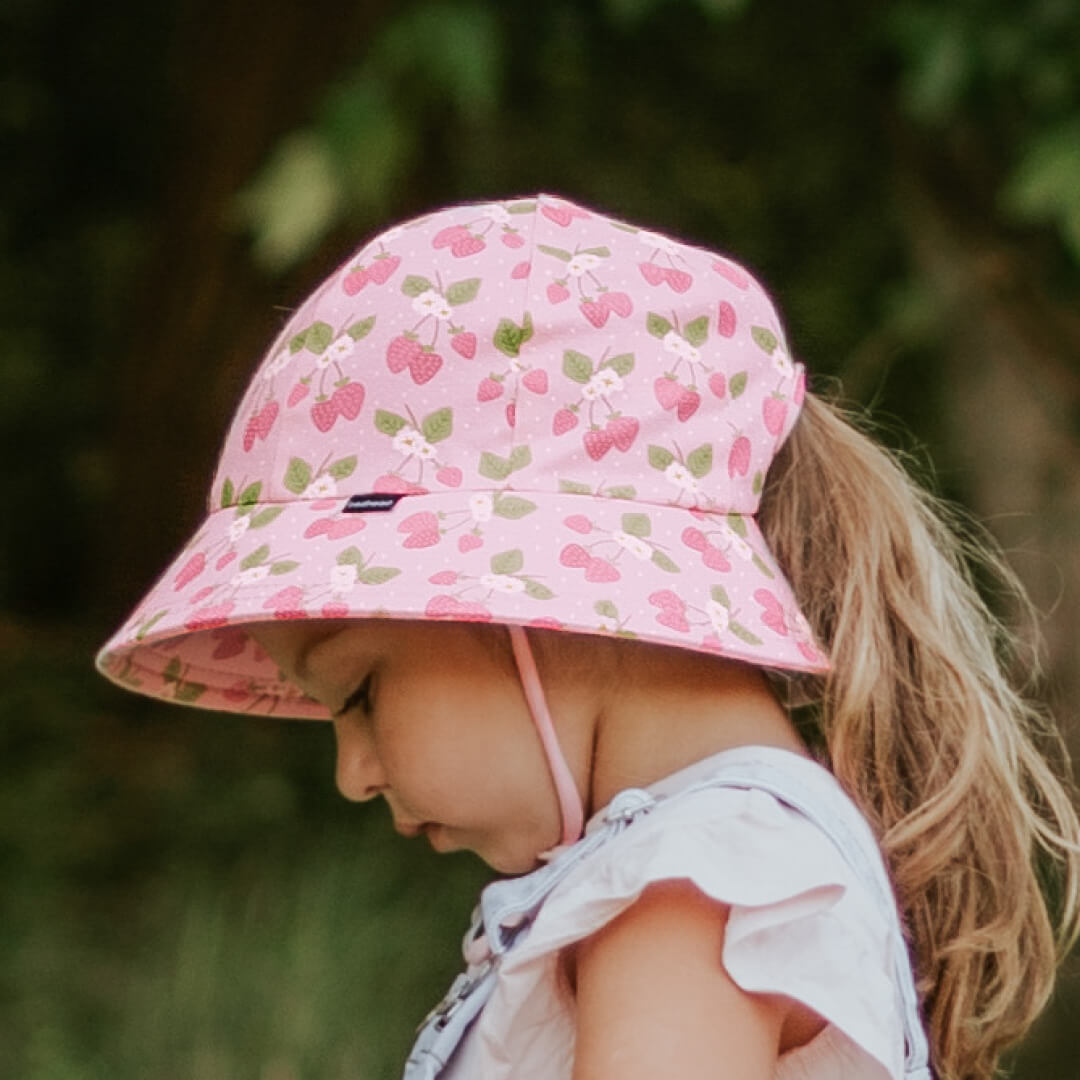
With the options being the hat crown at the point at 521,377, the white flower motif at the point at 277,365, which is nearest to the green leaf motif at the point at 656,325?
the hat crown at the point at 521,377

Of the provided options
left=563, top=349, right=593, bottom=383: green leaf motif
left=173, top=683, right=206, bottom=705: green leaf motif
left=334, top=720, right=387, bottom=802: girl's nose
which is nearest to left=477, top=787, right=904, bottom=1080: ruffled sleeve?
left=334, top=720, right=387, bottom=802: girl's nose

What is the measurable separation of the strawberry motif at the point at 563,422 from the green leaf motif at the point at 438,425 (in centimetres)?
8

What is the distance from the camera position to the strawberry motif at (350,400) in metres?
1.35

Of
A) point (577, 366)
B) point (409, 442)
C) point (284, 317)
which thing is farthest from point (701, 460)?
point (284, 317)

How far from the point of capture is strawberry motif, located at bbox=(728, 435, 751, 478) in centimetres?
138

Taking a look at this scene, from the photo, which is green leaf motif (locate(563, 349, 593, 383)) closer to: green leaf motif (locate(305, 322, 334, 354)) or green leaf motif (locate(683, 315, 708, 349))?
green leaf motif (locate(683, 315, 708, 349))

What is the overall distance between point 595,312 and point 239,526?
0.35m

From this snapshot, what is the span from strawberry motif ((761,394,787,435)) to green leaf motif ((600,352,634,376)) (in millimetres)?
146

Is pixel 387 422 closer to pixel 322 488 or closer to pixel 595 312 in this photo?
pixel 322 488

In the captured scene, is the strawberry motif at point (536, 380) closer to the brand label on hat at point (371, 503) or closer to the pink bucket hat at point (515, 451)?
the pink bucket hat at point (515, 451)

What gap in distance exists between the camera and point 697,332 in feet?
4.57

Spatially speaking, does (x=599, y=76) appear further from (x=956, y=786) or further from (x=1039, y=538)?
(x=956, y=786)

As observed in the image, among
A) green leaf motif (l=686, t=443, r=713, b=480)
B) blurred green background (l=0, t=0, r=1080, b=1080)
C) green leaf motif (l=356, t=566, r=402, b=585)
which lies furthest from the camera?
blurred green background (l=0, t=0, r=1080, b=1080)

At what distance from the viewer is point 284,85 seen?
2.96m
